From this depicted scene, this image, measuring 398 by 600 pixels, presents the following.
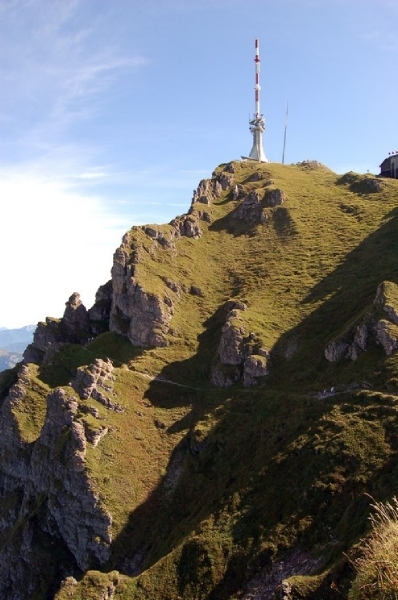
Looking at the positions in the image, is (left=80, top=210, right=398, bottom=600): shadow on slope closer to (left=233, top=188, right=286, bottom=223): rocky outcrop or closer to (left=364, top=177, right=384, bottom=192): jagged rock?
(left=233, top=188, right=286, bottom=223): rocky outcrop

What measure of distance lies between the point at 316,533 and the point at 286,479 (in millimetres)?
10839

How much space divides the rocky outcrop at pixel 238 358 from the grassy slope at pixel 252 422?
8.12 ft

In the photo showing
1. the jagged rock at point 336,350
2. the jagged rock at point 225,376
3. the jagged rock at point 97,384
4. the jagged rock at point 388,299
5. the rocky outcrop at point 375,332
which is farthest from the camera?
the jagged rock at point 225,376

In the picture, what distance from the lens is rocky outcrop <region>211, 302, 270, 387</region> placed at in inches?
3871

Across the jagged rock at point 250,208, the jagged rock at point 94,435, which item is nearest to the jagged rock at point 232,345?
the jagged rock at point 94,435

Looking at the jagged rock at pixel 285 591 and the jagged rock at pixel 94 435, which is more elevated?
the jagged rock at pixel 94 435

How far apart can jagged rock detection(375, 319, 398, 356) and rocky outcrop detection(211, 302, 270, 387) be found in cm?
2319

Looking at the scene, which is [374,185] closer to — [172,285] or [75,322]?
[172,285]

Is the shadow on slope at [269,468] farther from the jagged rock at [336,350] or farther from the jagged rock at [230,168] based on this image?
the jagged rock at [230,168]

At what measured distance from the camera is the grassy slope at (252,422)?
59.6 meters

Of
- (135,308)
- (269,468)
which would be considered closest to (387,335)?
(269,468)

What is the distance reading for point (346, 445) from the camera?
214ft

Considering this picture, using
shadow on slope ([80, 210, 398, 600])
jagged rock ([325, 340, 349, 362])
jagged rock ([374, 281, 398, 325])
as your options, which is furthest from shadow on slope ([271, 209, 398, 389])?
jagged rock ([374, 281, 398, 325])

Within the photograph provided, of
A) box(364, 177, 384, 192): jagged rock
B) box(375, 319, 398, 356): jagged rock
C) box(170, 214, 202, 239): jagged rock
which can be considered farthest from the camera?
box(364, 177, 384, 192): jagged rock
